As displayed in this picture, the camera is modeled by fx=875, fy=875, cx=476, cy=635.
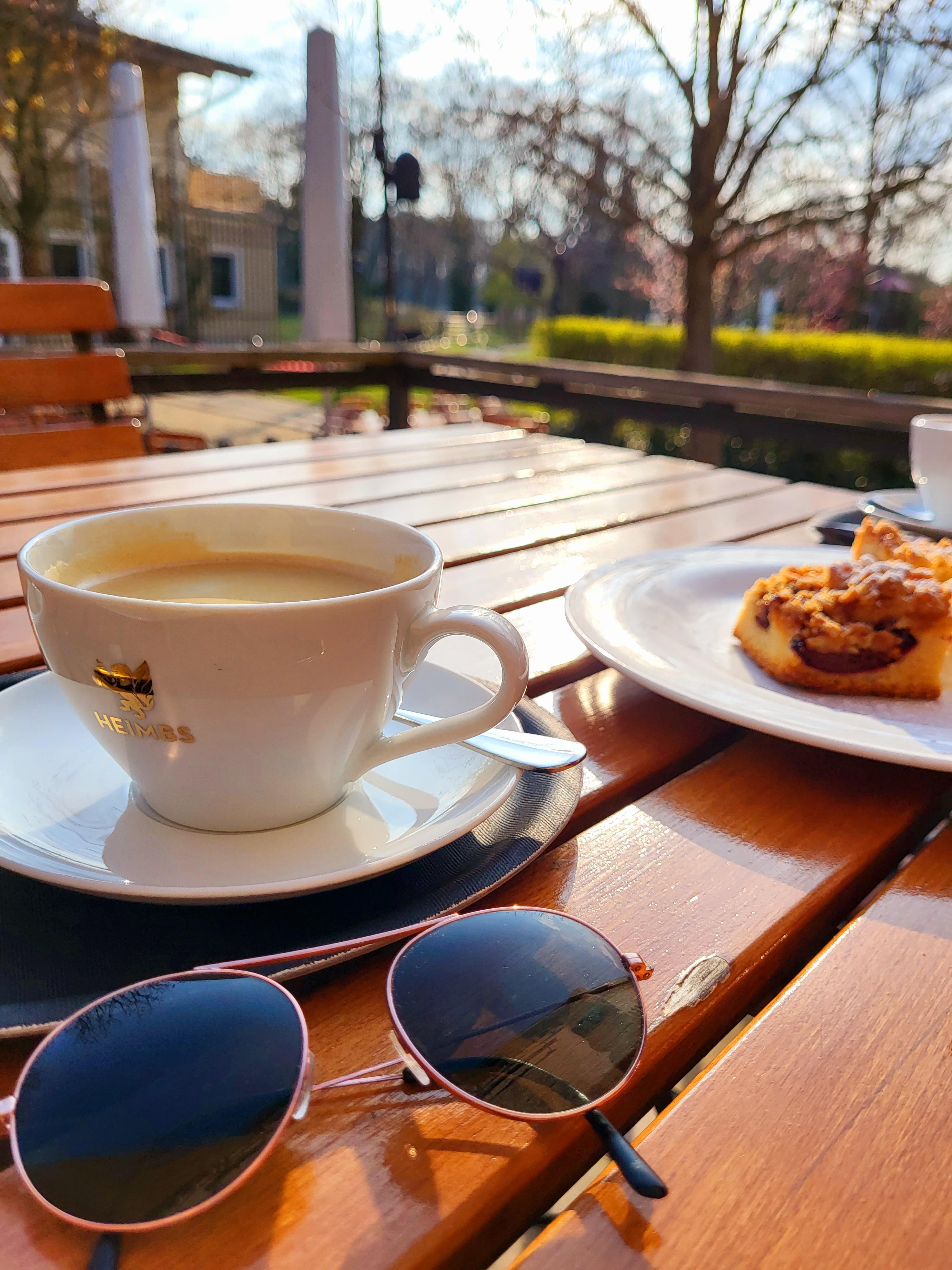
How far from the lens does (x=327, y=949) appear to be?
413 mm

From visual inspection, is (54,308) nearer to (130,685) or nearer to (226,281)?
(130,685)

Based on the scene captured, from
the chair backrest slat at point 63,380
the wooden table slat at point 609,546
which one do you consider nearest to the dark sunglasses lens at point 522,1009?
the wooden table slat at point 609,546

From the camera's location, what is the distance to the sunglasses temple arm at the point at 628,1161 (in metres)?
0.34

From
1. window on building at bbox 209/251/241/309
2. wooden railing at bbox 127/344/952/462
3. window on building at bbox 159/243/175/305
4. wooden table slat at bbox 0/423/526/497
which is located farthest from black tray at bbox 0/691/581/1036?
window on building at bbox 209/251/241/309

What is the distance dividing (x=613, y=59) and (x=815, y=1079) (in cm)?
854

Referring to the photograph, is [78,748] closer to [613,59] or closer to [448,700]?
[448,700]

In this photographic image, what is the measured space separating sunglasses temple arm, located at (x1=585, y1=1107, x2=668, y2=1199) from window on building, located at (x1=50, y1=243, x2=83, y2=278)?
1384 centimetres

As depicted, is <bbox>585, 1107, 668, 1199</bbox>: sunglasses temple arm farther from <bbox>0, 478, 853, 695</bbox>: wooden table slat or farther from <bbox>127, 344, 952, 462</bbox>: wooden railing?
<bbox>127, 344, 952, 462</bbox>: wooden railing

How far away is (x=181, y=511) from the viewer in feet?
2.11

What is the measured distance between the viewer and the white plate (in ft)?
2.12

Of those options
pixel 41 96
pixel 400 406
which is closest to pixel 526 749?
pixel 400 406

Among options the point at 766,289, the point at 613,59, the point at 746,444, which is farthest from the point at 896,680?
the point at 766,289

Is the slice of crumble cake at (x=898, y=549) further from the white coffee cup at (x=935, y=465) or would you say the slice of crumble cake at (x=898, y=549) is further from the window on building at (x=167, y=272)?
the window on building at (x=167, y=272)

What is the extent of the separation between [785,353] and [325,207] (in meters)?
5.84
